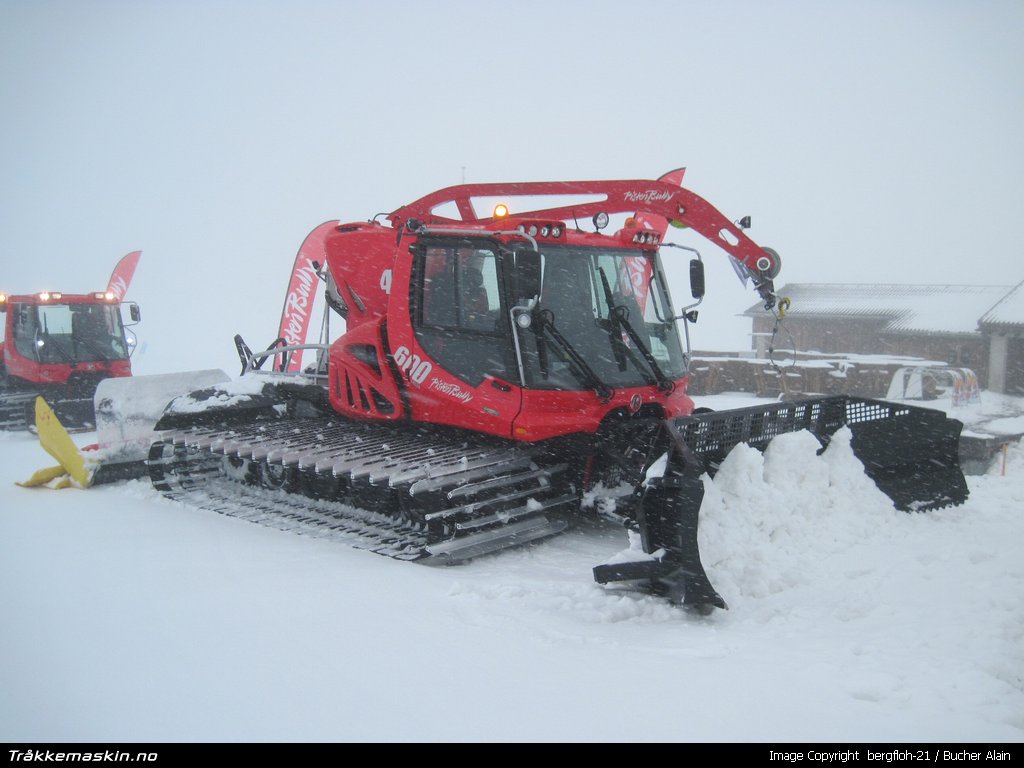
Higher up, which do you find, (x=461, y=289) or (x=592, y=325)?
(x=461, y=289)

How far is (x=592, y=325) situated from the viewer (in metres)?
5.58

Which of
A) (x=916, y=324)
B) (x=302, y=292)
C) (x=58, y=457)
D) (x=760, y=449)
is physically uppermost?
(x=302, y=292)

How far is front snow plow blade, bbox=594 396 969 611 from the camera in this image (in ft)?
13.3

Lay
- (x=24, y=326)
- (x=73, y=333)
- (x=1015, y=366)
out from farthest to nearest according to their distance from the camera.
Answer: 1. (x=1015, y=366)
2. (x=73, y=333)
3. (x=24, y=326)

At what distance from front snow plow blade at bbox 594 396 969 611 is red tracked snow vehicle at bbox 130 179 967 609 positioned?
0.02 meters

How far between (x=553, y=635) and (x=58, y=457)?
19.4 feet

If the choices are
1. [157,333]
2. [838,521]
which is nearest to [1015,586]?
[838,521]

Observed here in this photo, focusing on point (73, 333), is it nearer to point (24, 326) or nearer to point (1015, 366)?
point (24, 326)

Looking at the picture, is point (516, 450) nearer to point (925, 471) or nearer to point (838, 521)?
Answer: point (838, 521)

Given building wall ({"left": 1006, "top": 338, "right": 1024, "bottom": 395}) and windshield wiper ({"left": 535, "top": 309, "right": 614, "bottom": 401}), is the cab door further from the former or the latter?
building wall ({"left": 1006, "top": 338, "right": 1024, "bottom": 395})

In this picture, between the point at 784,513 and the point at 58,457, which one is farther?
the point at 58,457

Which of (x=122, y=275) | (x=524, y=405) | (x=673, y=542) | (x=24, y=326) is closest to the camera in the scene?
(x=673, y=542)

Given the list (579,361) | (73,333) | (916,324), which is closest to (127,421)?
(579,361)
